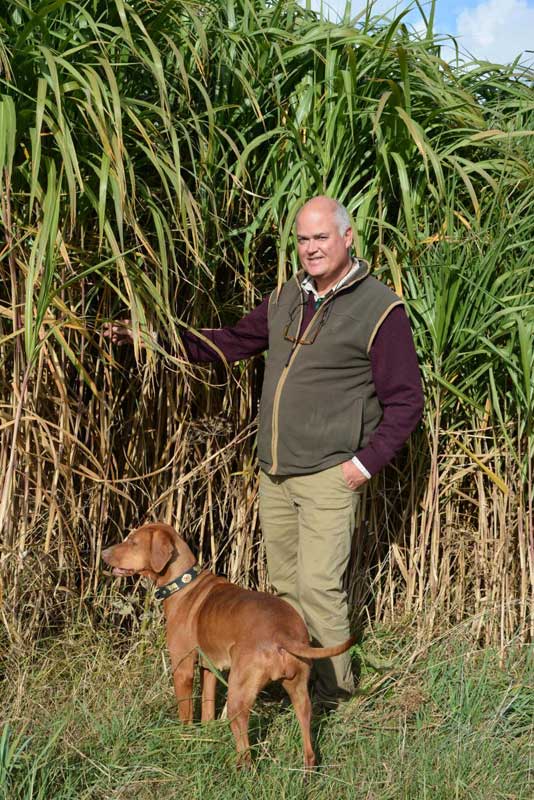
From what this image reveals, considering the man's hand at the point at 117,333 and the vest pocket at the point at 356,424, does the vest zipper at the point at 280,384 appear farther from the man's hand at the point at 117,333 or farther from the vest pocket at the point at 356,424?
the man's hand at the point at 117,333

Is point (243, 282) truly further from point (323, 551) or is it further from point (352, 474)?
point (323, 551)

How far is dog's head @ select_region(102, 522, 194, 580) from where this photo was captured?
3156 mm

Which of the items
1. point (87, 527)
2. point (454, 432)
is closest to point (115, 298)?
point (87, 527)

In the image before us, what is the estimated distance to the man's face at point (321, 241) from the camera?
3215 millimetres

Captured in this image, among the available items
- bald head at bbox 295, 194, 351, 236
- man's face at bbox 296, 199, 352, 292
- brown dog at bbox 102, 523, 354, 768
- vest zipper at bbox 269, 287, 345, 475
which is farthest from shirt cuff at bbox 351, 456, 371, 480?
Result: bald head at bbox 295, 194, 351, 236

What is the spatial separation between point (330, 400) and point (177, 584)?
2.82 ft

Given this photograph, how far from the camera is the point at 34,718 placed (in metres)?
3.01

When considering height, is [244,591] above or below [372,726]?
above

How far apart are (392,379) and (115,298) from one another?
43.9 inches

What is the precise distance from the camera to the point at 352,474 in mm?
3262

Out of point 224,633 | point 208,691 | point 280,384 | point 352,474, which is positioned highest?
point 280,384

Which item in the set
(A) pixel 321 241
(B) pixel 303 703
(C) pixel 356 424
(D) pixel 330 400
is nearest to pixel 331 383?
(D) pixel 330 400

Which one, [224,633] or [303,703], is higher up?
[224,633]

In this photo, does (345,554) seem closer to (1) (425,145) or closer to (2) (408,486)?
(2) (408,486)
